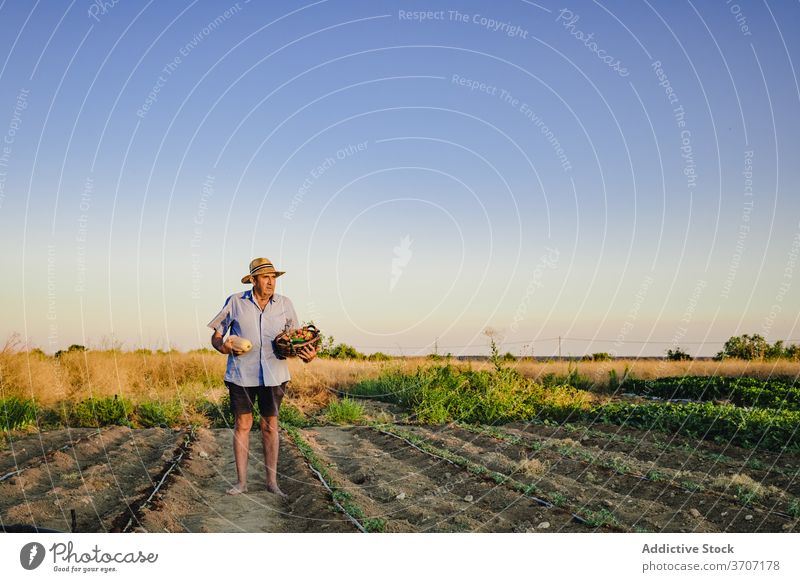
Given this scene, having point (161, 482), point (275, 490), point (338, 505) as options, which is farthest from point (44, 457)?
point (338, 505)

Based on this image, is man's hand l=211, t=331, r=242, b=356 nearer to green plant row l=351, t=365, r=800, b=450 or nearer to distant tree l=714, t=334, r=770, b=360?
green plant row l=351, t=365, r=800, b=450

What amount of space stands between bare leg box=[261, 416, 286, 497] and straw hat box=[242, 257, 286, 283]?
1.39 m

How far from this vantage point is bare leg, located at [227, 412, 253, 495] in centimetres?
730

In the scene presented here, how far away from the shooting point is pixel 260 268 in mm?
7145

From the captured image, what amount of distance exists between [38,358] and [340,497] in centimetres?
1206

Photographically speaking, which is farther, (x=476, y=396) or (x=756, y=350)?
(x=756, y=350)

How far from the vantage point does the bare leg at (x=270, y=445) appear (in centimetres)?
740

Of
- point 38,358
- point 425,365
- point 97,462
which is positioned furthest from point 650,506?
point 38,358

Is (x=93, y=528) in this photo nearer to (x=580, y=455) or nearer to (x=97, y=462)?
(x=97, y=462)

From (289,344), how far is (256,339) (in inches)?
16.0

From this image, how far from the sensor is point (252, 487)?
27.3ft

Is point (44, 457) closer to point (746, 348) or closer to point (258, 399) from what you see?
point (258, 399)

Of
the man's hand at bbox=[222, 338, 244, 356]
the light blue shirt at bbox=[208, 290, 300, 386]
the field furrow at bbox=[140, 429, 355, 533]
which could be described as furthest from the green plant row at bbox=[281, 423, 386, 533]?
the man's hand at bbox=[222, 338, 244, 356]

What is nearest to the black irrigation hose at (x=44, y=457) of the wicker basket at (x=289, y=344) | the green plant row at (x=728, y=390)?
the wicker basket at (x=289, y=344)
